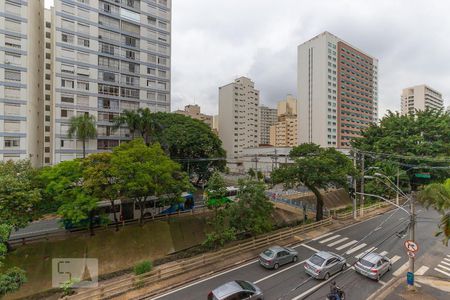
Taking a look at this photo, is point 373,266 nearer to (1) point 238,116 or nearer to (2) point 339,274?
(2) point 339,274

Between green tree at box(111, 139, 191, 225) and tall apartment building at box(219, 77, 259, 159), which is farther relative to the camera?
tall apartment building at box(219, 77, 259, 159)

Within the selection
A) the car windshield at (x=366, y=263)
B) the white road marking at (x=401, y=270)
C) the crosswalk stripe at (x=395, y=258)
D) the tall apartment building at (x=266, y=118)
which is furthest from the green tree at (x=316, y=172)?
the tall apartment building at (x=266, y=118)

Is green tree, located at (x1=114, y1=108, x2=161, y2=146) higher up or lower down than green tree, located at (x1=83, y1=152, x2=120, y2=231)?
higher up

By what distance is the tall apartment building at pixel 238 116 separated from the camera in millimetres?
98125

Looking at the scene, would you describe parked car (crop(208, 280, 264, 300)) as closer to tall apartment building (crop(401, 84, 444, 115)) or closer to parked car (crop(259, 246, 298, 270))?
parked car (crop(259, 246, 298, 270))

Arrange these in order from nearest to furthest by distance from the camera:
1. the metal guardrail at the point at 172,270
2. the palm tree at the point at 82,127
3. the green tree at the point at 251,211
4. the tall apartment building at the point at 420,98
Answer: the metal guardrail at the point at 172,270 → the green tree at the point at 251,211 → the palm tree at the point at 82,127 → the tall apartment building at the point at 420,98

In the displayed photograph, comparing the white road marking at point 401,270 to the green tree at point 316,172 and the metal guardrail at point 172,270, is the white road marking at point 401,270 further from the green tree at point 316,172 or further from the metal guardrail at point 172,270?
the metal guardrail at point 172,270

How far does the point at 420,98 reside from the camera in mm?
126500

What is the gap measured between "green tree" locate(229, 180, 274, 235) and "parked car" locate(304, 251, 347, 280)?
5.24 m

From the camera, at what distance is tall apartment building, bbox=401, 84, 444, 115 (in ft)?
412

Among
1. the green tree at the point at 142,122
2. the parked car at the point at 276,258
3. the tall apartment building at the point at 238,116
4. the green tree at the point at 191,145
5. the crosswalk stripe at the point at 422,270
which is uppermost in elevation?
the tall apartment building at the point at 238,116

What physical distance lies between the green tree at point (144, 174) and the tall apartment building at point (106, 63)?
67.7ft

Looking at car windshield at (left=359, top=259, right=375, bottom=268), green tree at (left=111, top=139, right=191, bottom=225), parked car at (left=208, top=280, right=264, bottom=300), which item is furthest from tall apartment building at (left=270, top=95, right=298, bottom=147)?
parked car at (left=208, top=280, right=264, bottom=300)
